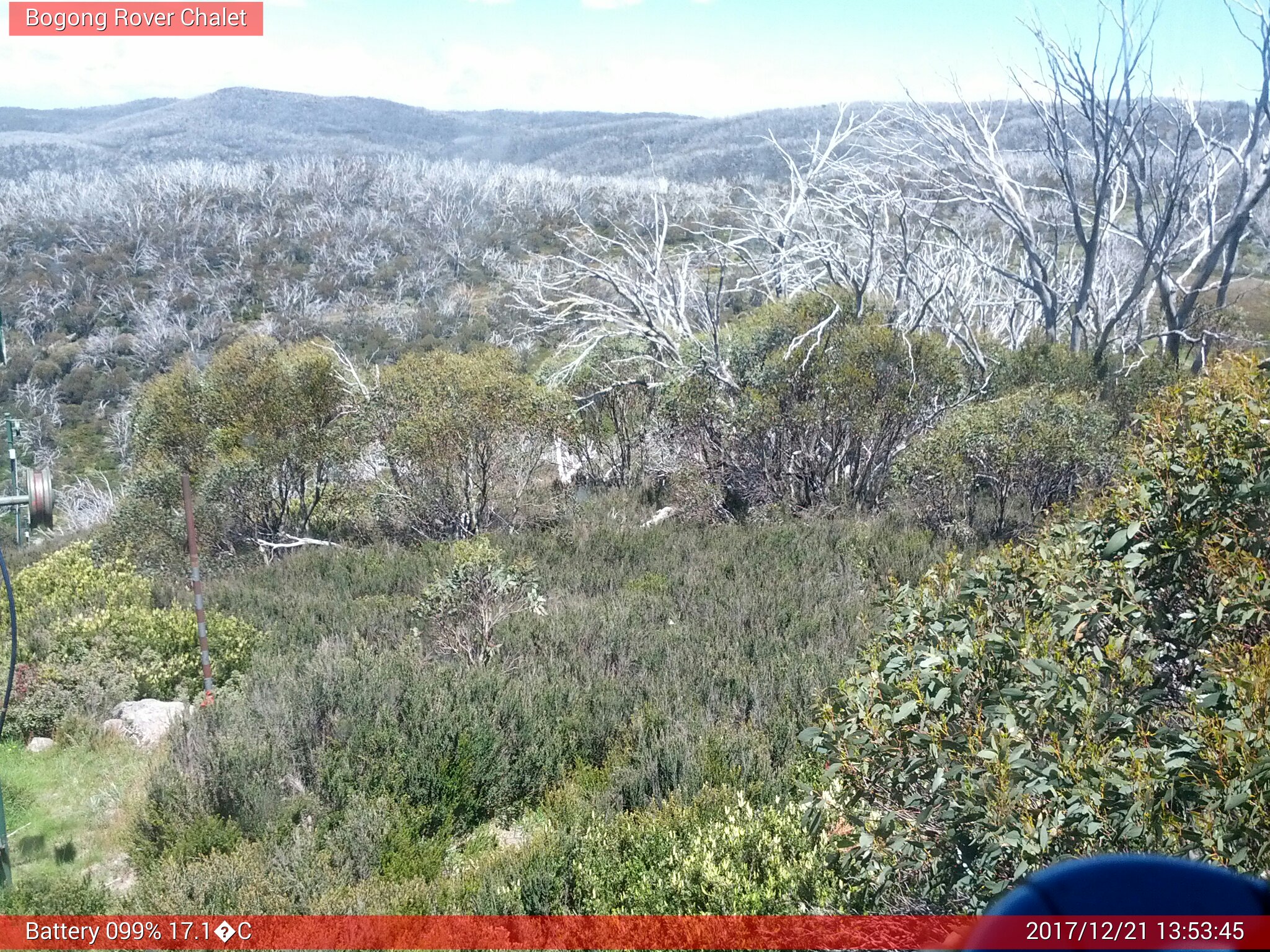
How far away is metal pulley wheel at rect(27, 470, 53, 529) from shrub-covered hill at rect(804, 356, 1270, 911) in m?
3.28

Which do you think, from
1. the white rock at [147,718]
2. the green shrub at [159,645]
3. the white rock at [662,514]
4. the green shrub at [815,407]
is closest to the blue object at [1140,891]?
the white rock at [147,718]

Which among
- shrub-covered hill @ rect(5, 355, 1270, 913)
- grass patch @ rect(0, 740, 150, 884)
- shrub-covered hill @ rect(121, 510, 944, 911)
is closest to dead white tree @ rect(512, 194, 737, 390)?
shrub-covered hill @ rect(121, 510, 944, 911)

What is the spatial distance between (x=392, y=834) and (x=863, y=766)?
7.94 ft

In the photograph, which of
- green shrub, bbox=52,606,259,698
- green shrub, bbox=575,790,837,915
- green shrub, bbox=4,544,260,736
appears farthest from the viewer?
green shrub, bbox=52,606,259,698

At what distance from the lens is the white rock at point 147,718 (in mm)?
5914

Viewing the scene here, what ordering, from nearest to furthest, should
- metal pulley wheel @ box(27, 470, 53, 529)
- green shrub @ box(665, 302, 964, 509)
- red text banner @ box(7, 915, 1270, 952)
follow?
red text banner @ box(7, 915, 1270, 952), metal pulley wheel @ box(27, 470, 53, 529), green shrub @ box(665, 302, 964, 509)

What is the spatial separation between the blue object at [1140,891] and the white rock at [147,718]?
605 cm

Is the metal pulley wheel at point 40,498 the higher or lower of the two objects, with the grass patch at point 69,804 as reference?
Result: higher

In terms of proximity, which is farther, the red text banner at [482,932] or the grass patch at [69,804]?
the grass patch at [69,804]

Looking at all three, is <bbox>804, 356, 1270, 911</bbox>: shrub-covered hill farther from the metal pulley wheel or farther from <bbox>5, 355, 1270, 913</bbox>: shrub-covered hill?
the metal pulley wheel

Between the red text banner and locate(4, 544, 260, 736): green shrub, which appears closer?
the red text banner

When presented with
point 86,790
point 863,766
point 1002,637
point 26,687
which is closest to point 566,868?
point 863,766

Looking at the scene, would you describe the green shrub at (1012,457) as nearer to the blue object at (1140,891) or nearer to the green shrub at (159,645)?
the green shrub at (159,645)

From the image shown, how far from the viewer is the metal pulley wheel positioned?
385cm
